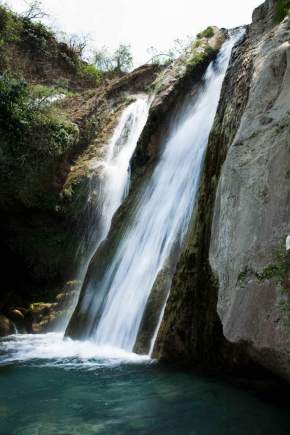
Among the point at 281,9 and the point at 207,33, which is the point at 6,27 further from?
the point at 281,9

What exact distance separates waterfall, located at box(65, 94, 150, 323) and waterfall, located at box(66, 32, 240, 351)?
10.3ft

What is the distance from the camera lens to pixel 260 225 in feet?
16.6

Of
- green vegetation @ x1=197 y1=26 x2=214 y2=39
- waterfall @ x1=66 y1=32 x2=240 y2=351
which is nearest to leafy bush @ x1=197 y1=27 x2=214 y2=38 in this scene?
green vegetation @ x1=197 y1=26 x2=214 y2=39

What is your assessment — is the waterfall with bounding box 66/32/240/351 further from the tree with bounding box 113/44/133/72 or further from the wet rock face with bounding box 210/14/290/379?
the tree with bounding box 113/44/133/72

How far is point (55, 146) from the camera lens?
17391 mm

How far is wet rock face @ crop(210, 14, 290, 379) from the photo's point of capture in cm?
459

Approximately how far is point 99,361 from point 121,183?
9374mm

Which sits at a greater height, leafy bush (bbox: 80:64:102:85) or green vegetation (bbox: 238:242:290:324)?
leafy bush (bbox: 80:64:102:85)

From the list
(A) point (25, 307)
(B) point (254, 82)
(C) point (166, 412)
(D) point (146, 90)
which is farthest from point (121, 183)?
(C) point (166, 412)

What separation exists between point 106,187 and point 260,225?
1211cm

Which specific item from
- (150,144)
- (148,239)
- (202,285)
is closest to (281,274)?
(202,285)

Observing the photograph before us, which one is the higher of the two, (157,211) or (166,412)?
(157,211)

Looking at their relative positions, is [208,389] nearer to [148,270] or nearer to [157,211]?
[148,270]

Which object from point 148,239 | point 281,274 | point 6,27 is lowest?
point 281,274
